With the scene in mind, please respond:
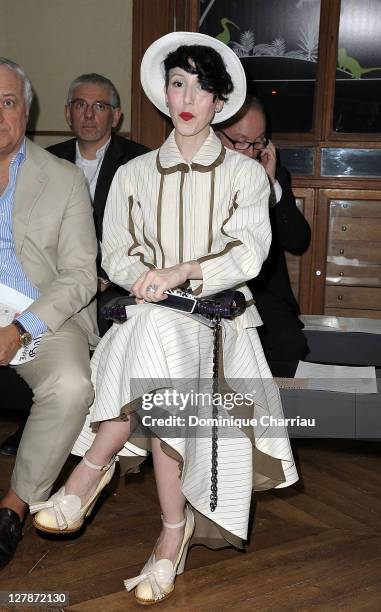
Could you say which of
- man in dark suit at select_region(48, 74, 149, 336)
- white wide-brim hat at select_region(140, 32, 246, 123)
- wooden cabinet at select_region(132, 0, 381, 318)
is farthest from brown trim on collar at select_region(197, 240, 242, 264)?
wooden cabinet at select_region(132, 0, 381, 318)

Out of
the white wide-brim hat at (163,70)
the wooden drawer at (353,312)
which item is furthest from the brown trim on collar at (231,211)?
the wooden drawer at (353,312)

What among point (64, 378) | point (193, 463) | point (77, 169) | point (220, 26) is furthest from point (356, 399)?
point (220, 26)

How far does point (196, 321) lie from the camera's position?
188cm

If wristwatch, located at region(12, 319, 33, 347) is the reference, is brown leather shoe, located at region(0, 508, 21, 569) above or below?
below

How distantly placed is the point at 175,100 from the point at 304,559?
3.88 feet

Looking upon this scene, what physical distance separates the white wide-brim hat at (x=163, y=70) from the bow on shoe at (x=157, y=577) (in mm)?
1121

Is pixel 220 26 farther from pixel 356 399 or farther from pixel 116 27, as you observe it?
pixel 356 399

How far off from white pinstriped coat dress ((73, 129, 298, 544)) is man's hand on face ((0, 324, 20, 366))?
212 mm

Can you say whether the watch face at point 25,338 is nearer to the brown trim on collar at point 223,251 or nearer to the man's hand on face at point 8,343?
the man's hand on face at point 8,343

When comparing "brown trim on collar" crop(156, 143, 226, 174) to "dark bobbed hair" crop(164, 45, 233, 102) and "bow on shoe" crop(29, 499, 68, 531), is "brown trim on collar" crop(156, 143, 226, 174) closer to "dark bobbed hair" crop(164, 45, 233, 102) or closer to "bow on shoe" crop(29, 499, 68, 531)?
"dark bobbed hair" crop(164, 45, 233, 102)

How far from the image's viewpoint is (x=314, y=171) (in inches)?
163

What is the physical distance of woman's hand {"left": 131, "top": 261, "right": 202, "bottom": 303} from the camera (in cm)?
183

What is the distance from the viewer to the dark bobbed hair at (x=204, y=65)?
1.95 m

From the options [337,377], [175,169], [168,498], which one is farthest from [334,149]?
[168,498]
